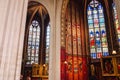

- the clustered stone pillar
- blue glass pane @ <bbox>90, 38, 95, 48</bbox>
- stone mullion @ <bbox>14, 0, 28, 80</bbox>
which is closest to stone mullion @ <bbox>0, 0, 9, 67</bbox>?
the clustered stone pillar

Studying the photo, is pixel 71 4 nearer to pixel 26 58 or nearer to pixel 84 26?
pixel 84 26

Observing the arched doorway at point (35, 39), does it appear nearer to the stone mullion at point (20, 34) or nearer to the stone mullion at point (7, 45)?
the stone mullion at point (20, 34)

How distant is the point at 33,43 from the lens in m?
17.8

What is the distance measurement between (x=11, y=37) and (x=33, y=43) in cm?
1473

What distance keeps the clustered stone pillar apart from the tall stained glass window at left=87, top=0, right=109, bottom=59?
38.5 ft

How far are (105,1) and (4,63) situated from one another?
47.3ft

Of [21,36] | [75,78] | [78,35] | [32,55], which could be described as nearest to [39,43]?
[32,55]

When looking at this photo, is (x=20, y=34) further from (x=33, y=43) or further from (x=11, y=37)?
(x=33, y=43)

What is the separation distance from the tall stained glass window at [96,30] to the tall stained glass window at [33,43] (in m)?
6.40

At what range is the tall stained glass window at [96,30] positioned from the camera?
14344 mm

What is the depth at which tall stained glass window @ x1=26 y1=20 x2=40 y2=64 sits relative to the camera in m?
17.1

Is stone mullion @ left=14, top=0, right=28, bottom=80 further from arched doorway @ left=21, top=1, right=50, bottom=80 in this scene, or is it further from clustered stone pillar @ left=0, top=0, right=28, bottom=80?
arched doorway @ left=21, top=1, right=50, bottom=80

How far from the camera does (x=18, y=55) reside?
3.23 m

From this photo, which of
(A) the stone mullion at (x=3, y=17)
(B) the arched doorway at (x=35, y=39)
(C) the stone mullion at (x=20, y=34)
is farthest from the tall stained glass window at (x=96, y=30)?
(A) the stone mullion at (x=3, y=17)
